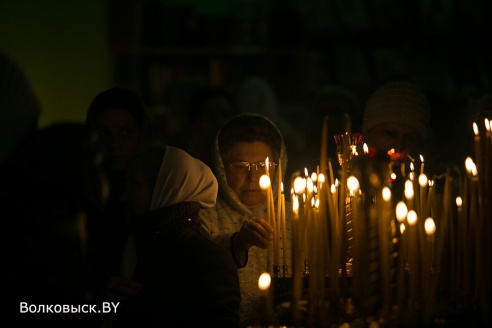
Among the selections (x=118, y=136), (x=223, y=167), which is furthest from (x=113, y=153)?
(x=223, y=167)

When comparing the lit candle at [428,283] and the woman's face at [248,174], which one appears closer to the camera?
the lit candle at [428,283]

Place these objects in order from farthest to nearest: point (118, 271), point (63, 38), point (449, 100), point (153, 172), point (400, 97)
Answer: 1. point (63, 38)
2. point (449, 100)
3. point (400, 97)
4. point (118, 271)
5. point (153, 172)

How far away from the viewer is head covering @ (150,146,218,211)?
2268mm

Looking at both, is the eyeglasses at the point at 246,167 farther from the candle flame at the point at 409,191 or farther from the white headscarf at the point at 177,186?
the candle flame at the point at 409,191

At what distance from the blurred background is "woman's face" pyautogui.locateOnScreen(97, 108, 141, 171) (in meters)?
2.80

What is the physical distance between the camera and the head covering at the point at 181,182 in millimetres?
2268

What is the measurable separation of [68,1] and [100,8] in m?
0.23

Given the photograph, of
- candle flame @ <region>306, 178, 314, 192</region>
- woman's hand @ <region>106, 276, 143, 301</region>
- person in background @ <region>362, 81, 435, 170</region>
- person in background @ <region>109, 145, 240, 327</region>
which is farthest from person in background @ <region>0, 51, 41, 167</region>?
person in background @ <region>362, 81, 435, 170</region>

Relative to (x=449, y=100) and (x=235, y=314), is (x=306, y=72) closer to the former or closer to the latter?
(x=449, y=100)

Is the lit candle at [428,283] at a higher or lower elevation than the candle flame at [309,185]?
lower

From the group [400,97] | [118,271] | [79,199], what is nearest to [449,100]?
[400,97]

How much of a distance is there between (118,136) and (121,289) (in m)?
1.05

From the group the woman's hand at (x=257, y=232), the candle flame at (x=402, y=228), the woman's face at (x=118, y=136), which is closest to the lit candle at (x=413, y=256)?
the candle flame at (x=402, y=228)

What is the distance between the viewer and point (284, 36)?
6.36 metres
